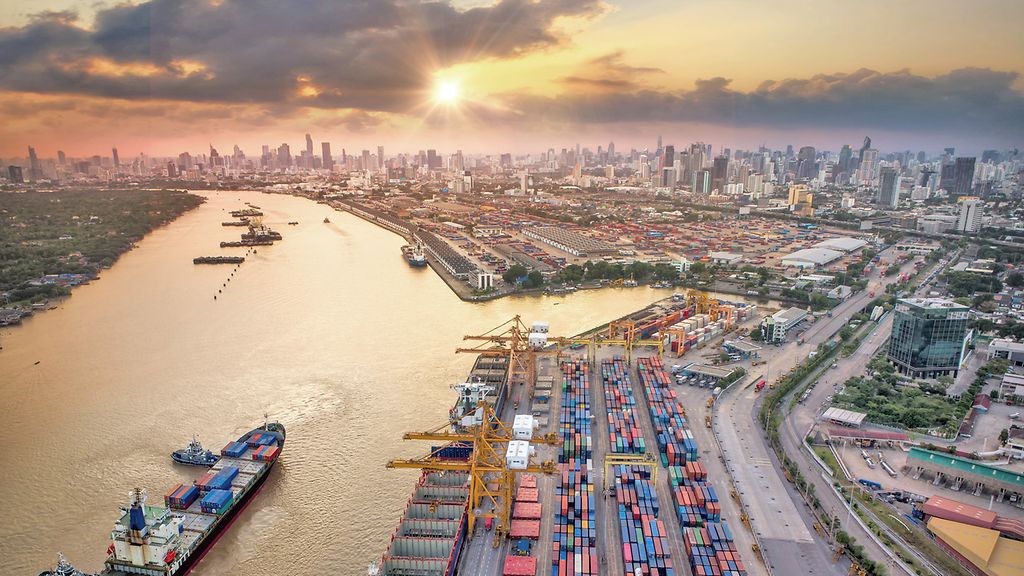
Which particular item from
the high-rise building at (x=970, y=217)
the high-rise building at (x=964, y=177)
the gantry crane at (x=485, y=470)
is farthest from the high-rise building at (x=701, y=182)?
the gantry crane at (x=485, y=470)

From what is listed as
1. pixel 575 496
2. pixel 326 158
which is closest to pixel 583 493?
pixel 575 496

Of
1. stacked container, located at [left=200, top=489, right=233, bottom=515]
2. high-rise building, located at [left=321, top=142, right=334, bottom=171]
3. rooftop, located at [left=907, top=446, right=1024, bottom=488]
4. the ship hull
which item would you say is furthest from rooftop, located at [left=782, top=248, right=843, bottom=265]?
high-rise building, located at [left=321, top=142, right=334, bottom=171]

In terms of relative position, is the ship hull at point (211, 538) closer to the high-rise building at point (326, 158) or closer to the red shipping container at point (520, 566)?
the red shipping container at point (520, 566)

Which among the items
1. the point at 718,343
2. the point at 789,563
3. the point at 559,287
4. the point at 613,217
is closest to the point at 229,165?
the point at 613,217

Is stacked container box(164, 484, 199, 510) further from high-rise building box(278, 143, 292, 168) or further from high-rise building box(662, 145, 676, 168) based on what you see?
high-rise building box(278, 143, 292, 168)

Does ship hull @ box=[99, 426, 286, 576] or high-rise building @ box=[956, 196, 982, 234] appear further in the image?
high-rise building @ box=[956, 196, 982, 234]

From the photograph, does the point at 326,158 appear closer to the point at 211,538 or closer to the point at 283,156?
the point at 283,156
